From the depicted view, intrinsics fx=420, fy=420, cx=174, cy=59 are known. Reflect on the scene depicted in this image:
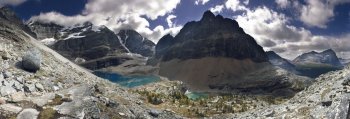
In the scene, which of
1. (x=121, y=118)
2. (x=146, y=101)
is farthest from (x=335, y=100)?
(x=146, y=101)

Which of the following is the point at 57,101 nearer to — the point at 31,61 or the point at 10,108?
the point at 10,108

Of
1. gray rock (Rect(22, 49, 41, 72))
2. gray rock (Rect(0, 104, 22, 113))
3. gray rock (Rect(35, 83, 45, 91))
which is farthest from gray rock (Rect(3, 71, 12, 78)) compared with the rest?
gray rock (Rect(0, 104, 22, 113))

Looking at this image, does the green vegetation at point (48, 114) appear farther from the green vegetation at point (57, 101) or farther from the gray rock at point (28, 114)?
the green vegetation at point (57, 101)

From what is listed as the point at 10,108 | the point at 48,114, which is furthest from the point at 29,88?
the point at 48,114

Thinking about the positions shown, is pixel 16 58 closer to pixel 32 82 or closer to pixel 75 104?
pixel 32 82

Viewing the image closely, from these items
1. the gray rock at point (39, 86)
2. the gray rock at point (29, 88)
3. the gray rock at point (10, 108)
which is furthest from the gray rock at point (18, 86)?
the gray rock at point (10, 108)

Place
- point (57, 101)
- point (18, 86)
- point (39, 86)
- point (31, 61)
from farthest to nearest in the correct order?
point (31, 61)
point (39, 86)
point (18, 86)
point (57, 101)
